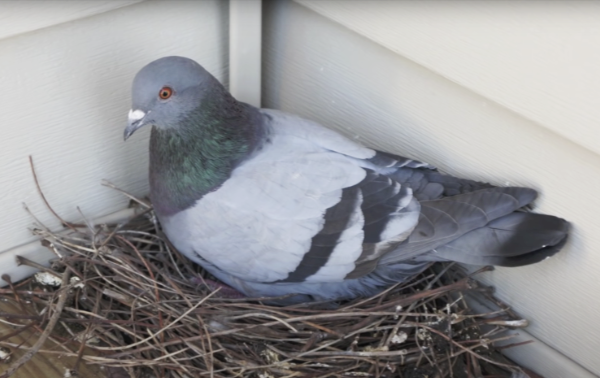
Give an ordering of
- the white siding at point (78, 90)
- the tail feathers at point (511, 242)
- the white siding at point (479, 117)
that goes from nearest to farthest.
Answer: the white siding at point (479, 117), the tail feathers at point (511, 242), the white siding at point (78, 90)

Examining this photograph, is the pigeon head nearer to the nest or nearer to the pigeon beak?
the pigeon beak

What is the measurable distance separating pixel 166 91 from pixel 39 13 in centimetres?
37

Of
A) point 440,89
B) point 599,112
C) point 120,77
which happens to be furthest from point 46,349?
point 599,112

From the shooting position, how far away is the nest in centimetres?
196

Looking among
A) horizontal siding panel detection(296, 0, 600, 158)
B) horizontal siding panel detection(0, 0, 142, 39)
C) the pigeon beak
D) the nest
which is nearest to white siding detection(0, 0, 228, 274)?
horizontal siding panel detection(0, 0, 142, 39)

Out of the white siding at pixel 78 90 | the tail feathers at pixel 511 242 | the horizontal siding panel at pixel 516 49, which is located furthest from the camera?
the white siding at pixel 78 90

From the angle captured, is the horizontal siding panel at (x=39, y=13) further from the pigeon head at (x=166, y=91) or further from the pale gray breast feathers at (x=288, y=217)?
the pale gray breast feathers at (x=288, y=217)

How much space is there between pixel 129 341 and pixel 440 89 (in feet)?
3.61

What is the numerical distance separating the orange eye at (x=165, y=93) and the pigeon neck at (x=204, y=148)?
0.08m

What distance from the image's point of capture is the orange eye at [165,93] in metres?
1.96

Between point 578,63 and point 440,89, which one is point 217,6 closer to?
point 440,89

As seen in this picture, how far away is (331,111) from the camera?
2420mm

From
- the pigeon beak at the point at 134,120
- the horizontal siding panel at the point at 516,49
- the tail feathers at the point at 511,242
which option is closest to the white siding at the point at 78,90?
the pigeon beak at the point at 134,120

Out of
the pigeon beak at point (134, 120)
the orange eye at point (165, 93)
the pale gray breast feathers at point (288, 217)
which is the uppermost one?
the orange eye at point (165, 93)
